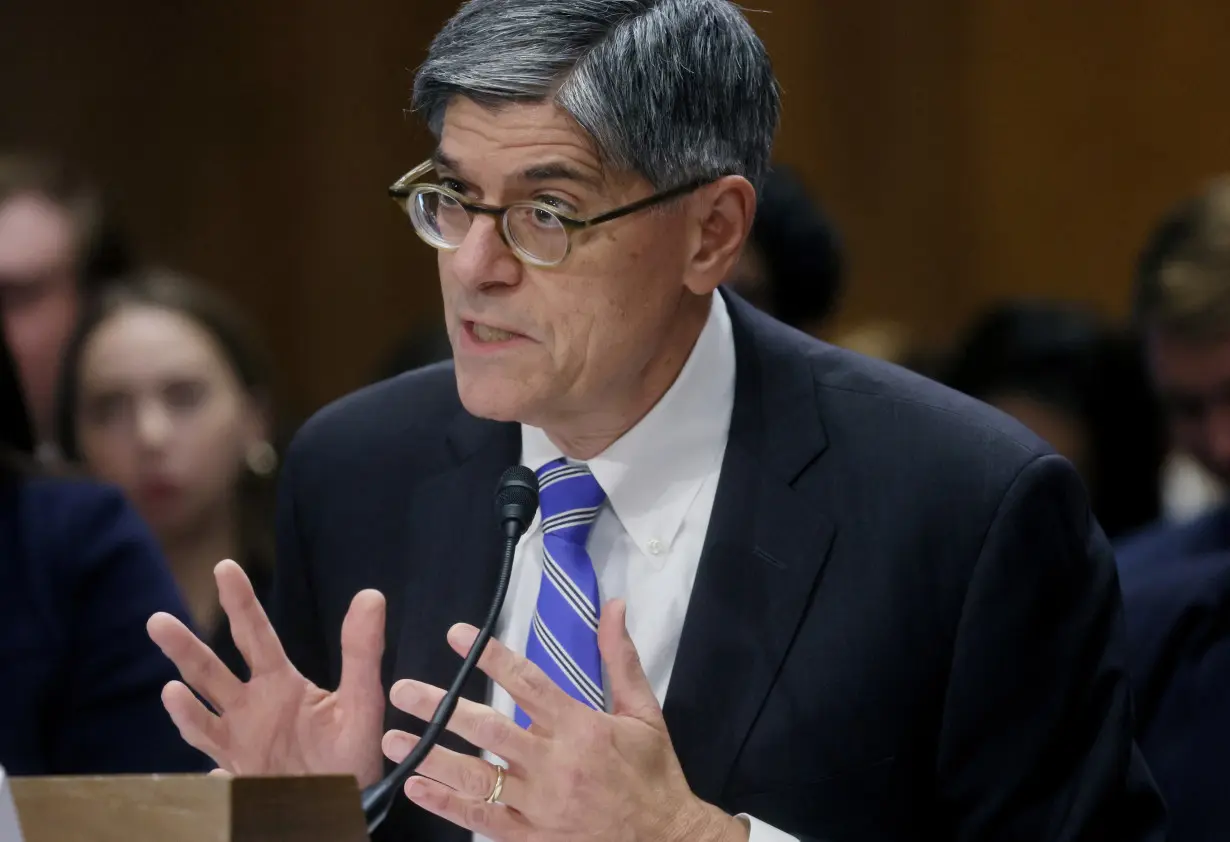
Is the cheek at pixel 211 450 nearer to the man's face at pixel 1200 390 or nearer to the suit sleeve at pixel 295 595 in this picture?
the suit sleeve at pixel 295 595

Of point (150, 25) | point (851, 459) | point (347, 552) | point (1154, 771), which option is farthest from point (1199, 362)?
point (150, 25)

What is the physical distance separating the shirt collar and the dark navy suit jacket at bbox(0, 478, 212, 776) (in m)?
0.63

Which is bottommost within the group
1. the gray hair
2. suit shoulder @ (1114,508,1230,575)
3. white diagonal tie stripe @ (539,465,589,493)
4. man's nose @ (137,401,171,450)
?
suit shoulder @ (1114,508,1230,575)

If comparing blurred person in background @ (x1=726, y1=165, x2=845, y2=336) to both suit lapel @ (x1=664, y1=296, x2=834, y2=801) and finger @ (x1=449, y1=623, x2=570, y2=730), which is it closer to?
suit lapel @ (x1=664, y1=296, x2=834, y2=801)

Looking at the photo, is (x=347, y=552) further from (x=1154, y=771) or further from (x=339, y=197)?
(x=339, y=197)

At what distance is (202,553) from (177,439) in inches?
8.9

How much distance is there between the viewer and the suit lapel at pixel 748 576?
6.23ft

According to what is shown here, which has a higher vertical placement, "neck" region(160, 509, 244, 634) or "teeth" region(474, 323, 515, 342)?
"teeth" region(474, 323, 515, 342)

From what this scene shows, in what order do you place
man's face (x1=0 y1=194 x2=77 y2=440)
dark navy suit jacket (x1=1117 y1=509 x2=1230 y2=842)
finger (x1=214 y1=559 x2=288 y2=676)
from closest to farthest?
1. finger (x1=214 y1=559 x2=288 y2=676)
2. dark navy suit jacket (x1=1117 y1=509 x2=1230 y2=842)
3. man's face (x1=0 y1=194 x2=77 y2=440)

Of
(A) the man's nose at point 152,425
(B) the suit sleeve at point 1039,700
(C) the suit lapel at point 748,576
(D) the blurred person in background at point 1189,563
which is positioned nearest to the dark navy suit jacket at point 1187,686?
(D) the blurred person in background at point 1189,563

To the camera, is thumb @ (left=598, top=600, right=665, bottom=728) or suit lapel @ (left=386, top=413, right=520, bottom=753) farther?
suit lapel @ (left=386, top=413, right=520, bottom=753)

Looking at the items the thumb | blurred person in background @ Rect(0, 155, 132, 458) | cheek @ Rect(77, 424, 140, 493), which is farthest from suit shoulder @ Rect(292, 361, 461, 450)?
blurred person in background @ Rect(0, 155, 132, 458)

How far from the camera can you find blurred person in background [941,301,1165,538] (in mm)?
3859

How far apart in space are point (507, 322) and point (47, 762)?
938 millimetres
